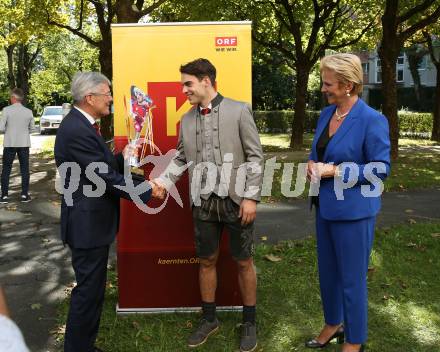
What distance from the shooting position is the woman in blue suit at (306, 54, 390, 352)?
3.54 m

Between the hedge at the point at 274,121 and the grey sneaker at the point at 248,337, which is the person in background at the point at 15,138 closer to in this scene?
the grey sneaker at the point at 248,337

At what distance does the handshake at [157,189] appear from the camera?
4.17 metres

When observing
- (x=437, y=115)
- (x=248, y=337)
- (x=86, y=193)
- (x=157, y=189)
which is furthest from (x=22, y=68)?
(x=248, y=337)

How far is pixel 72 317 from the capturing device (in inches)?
149

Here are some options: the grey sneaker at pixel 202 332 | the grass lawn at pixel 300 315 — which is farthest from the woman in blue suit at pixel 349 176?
the grey sneaker at pixel 202 332

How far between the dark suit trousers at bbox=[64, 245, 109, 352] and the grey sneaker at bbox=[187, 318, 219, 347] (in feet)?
2.74

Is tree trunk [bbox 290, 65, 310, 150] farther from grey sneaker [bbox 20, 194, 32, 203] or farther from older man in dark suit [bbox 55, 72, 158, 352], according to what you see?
older man in dark suit [bbox 55, 72, 158, 352]

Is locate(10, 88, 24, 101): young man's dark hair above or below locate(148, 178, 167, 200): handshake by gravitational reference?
above

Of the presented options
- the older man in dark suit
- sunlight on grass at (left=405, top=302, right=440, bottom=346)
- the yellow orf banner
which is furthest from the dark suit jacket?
sunlight on grass at (left=405, top=302, right=440, bottom=346)

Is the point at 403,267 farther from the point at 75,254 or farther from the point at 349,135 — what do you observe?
the point at 75,254

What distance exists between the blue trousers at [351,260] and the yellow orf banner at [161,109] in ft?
3.35

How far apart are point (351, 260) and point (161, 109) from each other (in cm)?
189

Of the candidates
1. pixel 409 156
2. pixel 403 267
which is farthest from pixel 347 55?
pixel 409 156

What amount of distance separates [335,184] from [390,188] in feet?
24.4
